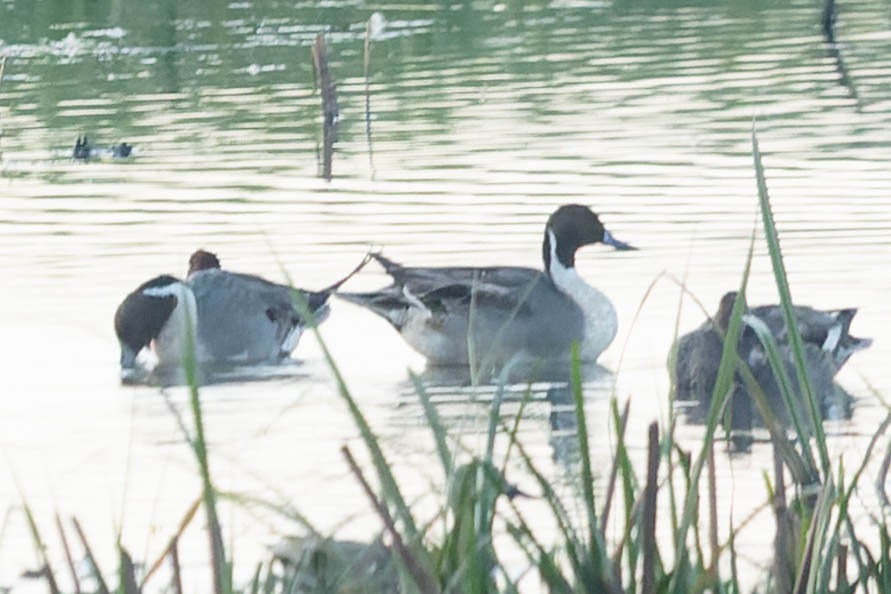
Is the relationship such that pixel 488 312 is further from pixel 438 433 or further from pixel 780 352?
pixel 438 433

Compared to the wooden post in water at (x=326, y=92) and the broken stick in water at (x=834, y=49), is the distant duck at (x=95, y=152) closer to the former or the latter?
the wooden post in water at (x=326, y=92)

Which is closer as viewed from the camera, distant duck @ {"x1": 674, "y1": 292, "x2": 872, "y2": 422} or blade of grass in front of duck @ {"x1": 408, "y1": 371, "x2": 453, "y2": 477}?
blade of grass in front of duck @ {"x1": 408, "y1": 371, "x2": 453, "y2": 477}

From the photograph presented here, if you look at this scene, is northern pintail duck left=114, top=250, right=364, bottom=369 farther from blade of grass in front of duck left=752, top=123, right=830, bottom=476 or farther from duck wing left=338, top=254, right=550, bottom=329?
blade of grass in front of duck left=752, top=123, right=830, bottom=476

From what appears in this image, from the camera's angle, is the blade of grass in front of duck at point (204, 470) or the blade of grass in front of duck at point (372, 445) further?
the blade of grass in front of duck at point (372, 445)

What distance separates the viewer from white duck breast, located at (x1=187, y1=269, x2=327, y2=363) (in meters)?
9.19

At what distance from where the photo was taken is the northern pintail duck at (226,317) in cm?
909

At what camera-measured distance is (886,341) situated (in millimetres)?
8422

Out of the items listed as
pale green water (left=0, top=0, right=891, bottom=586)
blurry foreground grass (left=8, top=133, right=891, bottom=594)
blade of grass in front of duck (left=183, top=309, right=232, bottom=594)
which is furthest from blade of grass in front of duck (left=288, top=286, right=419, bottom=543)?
pale green water (left=0, top=0, right=891, bottom=586)

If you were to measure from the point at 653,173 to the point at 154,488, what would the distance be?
697 centimetres

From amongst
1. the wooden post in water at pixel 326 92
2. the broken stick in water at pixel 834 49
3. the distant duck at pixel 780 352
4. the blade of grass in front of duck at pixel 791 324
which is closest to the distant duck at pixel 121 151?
the wooden post in water at pixel 326 92

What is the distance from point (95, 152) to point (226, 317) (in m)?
5.92

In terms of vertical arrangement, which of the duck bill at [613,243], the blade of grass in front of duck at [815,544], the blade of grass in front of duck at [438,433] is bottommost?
the duck bill at [613,243]

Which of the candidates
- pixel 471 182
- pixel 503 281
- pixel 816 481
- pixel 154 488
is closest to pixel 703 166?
pixel 471 182

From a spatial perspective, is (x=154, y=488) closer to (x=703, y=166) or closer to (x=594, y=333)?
(x=594, y=333)
